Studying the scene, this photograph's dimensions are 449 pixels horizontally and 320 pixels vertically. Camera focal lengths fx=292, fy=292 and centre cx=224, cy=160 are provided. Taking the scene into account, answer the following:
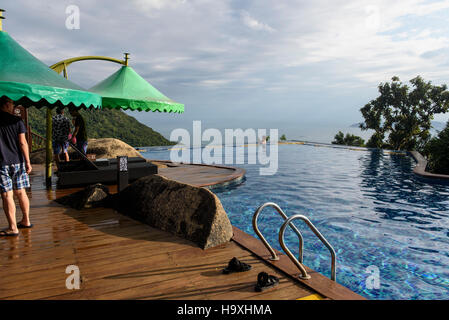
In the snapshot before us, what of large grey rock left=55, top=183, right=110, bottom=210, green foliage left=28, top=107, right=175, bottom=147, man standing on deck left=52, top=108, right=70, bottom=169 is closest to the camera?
large grey rock left=55, top=183, right=110, bottom=210

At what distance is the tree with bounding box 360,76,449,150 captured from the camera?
2462cm

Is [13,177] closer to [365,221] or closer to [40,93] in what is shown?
[40,93]

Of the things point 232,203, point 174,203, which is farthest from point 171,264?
point 232,203

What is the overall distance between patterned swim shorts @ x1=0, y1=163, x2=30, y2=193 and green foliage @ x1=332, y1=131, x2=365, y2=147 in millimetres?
29705

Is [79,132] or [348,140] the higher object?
[348,140]

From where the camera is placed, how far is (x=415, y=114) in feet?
82.8

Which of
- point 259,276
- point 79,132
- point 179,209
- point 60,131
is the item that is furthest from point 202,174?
point 259,276

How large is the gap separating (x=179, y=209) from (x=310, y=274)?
7.47ft

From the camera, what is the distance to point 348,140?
3023 centimetres

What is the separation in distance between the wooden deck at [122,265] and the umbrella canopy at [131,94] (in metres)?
3.13

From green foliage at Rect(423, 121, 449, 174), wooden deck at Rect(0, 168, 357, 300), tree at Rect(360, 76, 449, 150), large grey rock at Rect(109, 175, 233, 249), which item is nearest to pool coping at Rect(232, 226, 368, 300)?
wooden deck at Rect(0, 168, 357, 300)

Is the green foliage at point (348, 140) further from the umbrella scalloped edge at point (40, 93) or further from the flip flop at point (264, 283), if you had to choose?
the flip flop at point (264, 283)

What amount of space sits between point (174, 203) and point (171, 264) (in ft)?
4.34

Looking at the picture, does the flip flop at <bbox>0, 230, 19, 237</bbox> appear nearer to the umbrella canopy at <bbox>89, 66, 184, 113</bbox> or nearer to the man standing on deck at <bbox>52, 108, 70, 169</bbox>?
the umbrella canopy at <bbox>89, 66, 184, 113</bbox>
